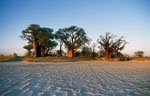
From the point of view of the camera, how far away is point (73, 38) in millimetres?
24109

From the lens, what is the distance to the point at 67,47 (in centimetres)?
2458

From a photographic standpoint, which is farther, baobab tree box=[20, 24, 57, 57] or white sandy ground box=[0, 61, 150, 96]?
baobab tree box=[20, 24, 57, 57]

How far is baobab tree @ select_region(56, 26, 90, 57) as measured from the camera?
23625 millimetres

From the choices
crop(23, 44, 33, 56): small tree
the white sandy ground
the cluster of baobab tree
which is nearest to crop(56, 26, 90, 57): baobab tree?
the cluster of baobab tree

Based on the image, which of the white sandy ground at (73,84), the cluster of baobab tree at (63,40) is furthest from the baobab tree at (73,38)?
the white sandy ground at (73,84)

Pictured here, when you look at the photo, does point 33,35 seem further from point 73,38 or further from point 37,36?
point 73,38

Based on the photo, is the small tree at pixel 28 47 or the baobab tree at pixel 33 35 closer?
the baobab tree at pixel 33 35

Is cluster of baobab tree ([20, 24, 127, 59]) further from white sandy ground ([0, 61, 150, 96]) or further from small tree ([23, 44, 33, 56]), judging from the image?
white sandy ground ([0, 61, 150, 96])

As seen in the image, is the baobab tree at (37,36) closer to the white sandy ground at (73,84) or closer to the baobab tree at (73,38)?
the baobab tree at (73,38)

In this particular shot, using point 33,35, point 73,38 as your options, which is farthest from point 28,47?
point 73,38

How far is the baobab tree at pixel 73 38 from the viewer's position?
930 inches

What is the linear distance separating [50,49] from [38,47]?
4.62 metres

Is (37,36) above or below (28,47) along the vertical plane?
above

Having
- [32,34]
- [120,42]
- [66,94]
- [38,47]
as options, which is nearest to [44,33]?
[32,34]
